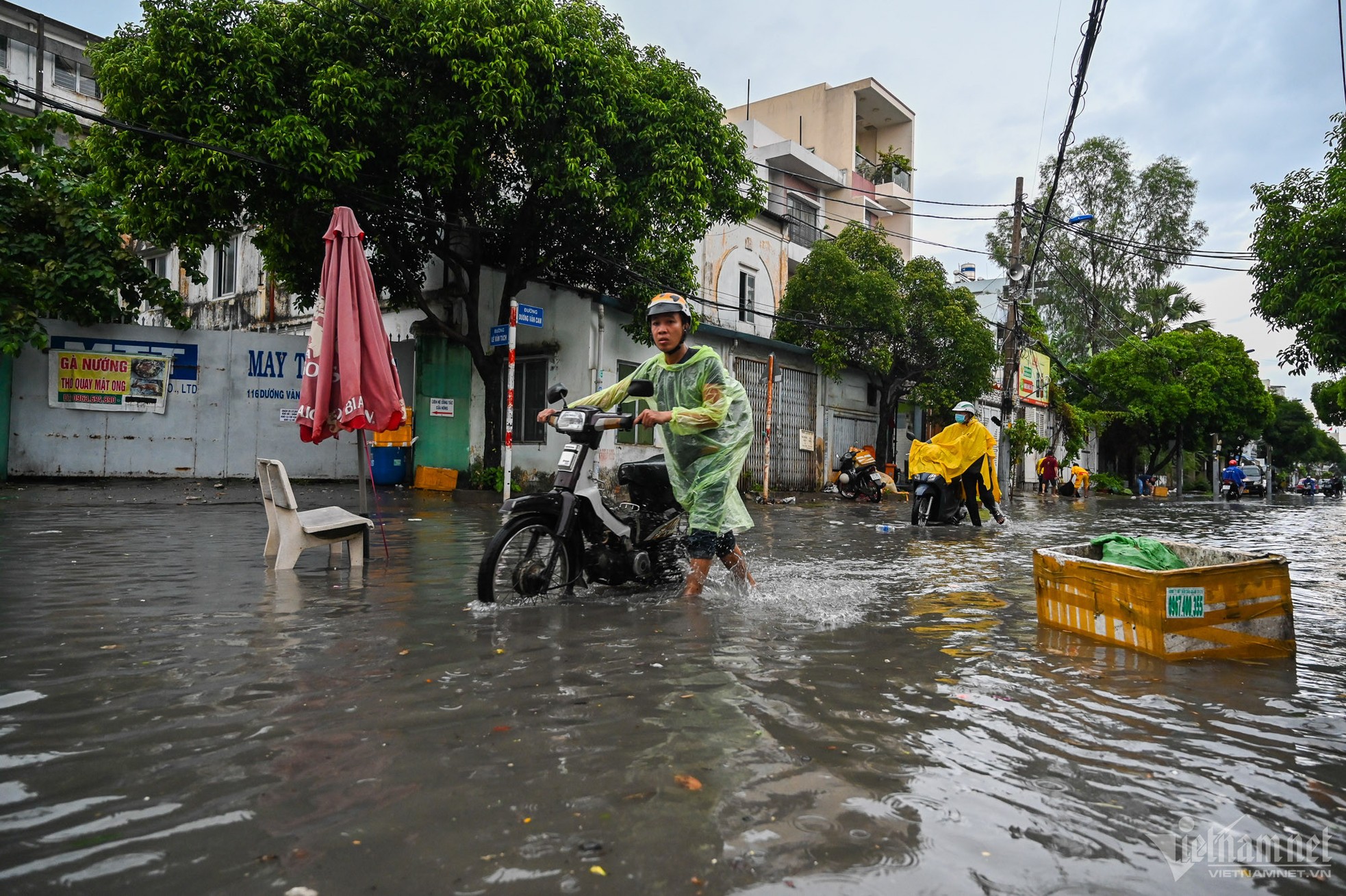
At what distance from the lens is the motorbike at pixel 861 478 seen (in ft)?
61.9

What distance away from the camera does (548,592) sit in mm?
4930

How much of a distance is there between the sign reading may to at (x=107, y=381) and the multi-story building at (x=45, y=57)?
11.4 m

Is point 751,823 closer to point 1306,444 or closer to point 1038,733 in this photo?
point 1038,733

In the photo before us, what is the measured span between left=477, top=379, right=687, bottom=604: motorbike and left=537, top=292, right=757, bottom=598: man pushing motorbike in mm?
176

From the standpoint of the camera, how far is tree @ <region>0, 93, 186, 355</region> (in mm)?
13430

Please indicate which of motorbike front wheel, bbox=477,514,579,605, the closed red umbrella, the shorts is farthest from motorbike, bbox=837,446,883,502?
motorbike front wheel, bbox=477,514,579,605

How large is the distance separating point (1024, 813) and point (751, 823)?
73 centimetres

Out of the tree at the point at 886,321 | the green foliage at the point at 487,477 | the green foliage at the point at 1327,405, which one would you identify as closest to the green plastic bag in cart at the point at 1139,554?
the green foliage at the point at 487,477

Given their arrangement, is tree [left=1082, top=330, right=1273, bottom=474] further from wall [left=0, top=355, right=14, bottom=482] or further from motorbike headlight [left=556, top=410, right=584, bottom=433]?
wall [left=0, top=355, right=14, bottom=482]

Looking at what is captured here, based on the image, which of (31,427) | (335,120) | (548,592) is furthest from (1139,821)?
(31,427)

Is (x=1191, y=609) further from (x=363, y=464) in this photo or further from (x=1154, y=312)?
(x=1154, y=312)

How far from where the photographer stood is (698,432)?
4852 millimetres

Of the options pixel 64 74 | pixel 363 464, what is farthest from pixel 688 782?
pixel 64 74

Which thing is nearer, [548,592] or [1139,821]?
[1139,821]
